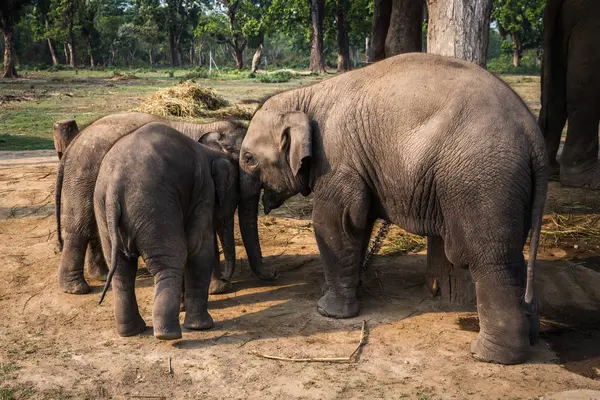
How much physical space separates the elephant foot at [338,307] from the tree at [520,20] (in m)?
42.7

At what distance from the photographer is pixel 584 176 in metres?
9.11

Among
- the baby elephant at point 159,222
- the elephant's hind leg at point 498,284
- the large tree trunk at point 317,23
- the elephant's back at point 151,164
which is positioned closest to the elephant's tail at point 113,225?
the baby elephant at point 159,222

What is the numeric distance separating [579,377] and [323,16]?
4370 centimetres

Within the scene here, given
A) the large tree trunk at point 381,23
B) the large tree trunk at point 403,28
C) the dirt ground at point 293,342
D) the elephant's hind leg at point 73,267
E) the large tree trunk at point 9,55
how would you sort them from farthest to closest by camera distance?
the large tree trunk at point 9,55 → the large tree trunk at point 381,23 → the large tree trunk at point 403,28 → the elephant's hind leg at point 73,267 → the dirt ground at point 293,342

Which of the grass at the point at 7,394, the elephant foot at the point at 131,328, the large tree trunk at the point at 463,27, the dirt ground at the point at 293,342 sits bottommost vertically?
the dirt ground at the point at 293,342

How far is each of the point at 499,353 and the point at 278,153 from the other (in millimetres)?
2271

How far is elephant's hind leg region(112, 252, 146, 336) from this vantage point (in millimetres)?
4867

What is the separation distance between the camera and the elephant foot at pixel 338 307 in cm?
530

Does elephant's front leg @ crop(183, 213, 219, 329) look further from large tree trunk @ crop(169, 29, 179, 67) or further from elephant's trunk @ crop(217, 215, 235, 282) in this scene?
large tree trunk @ crop(169, 29, 179, 67)

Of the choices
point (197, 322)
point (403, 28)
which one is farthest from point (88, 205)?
point (403, 28)

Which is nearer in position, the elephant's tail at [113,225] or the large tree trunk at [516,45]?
the elephant's tail at [113,225]

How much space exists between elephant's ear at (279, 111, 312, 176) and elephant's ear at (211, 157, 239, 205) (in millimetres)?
563

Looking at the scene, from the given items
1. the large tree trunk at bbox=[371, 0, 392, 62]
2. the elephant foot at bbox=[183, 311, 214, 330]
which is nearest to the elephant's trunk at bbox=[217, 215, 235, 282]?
the elephant foot at bbox=[183, 311, 214, 330]

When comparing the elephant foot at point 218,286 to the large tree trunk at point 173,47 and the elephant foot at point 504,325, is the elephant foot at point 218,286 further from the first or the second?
the large tree trunk at point 173,47
